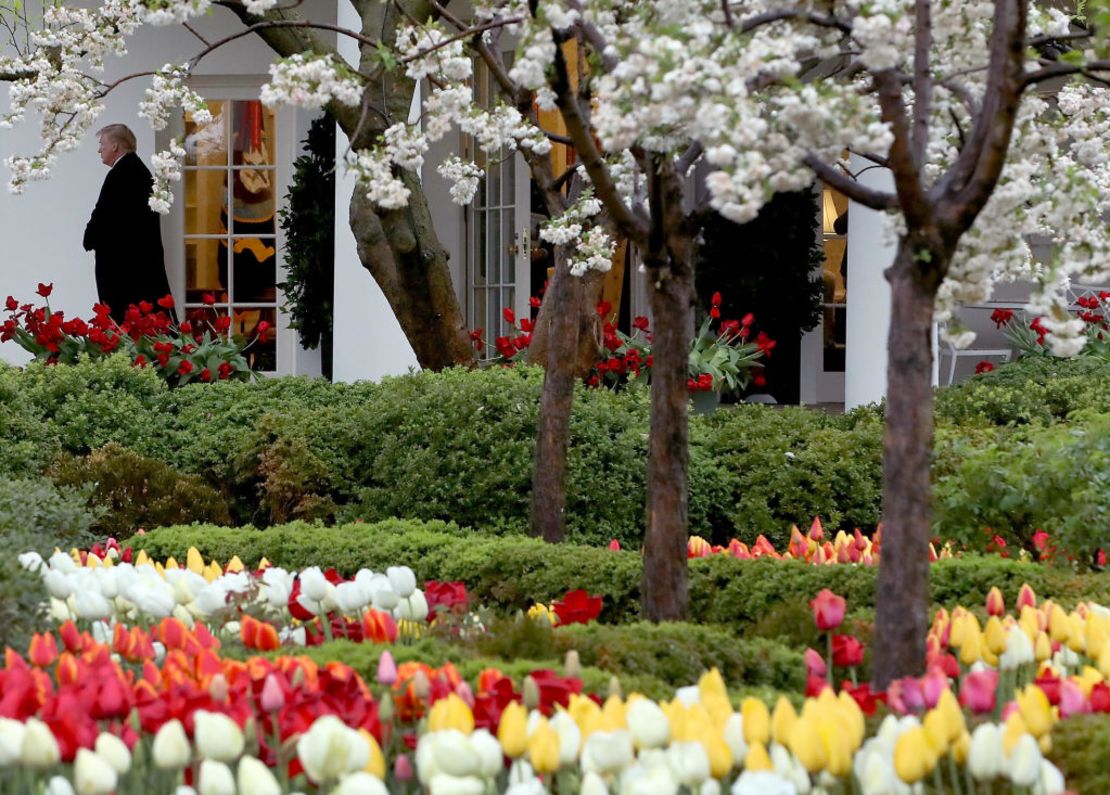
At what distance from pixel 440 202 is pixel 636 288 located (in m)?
1.77

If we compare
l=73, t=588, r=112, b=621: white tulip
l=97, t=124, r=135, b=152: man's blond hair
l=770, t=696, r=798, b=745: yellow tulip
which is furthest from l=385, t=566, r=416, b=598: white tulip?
l=97, t=124, r=135, b=152: man's blond hair

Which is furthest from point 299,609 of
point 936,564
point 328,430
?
point 328,430

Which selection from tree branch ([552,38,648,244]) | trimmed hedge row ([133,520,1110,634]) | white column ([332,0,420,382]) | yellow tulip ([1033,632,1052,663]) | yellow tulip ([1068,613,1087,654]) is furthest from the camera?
white column ([332,0,420,382])

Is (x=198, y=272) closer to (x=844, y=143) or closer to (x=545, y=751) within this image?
(x=844, y=143)

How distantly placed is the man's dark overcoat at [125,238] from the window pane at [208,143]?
1460 millimetres

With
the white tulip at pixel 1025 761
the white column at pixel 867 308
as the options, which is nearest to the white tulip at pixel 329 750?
the white tulip at pixel 1025 761

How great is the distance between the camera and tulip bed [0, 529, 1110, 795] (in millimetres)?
2092

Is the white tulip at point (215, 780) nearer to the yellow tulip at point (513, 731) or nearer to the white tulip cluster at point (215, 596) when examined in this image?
the yellow tulip at point (513, 731)

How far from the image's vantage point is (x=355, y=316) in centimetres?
977

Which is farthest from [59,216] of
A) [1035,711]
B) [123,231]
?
[1035,711]

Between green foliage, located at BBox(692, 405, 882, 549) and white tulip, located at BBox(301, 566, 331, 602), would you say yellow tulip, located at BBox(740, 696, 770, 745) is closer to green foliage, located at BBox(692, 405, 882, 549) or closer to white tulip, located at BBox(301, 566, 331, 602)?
white tulip, located at BBox(301, 566, 331, 602)

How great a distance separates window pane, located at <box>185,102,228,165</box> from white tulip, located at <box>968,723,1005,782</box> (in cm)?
1116

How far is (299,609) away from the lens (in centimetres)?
358

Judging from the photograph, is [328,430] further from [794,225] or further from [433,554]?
[794,225]
